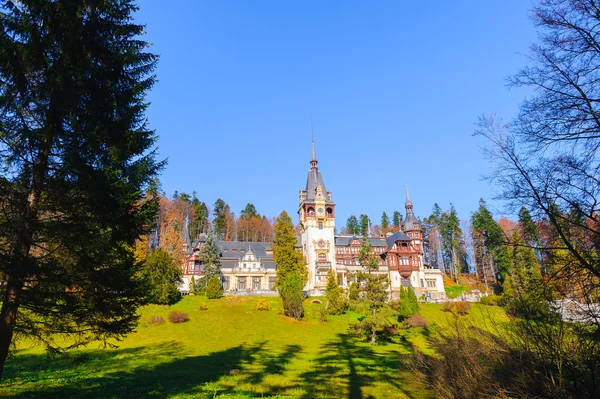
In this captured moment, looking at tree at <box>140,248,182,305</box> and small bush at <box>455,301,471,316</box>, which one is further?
tree at <box>140,248,182,305</box>

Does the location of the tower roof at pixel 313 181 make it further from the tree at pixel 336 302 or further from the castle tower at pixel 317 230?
the tree at pixel 336 302

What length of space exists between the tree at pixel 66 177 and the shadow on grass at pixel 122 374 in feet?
8.26

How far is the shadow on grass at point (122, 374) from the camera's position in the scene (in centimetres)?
1194

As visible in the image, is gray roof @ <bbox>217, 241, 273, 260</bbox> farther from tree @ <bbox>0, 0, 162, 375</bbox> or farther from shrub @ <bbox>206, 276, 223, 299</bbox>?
tree @ <bbox>0, 0, 162, 375</bbox>

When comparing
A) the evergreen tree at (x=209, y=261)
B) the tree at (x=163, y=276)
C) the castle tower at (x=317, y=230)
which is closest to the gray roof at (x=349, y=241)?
the castle tower at (x=317, y=230)

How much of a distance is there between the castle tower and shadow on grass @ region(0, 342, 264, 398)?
3341cm

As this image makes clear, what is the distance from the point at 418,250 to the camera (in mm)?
64188

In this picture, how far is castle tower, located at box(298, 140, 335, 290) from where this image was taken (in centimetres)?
5725

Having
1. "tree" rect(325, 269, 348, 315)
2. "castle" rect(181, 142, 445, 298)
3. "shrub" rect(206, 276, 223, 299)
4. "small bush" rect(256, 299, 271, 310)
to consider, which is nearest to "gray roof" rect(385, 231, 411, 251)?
"castle" rect(181, 142, 445, 298)

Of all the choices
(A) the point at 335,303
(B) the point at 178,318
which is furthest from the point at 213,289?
(A) the point at 335,303

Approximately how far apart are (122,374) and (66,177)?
11.3 metres

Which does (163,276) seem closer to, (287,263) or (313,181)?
(287,263)

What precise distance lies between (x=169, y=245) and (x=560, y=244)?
58.3m

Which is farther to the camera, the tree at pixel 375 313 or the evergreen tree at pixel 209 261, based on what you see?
the evergreen tree at pixel 209 261
